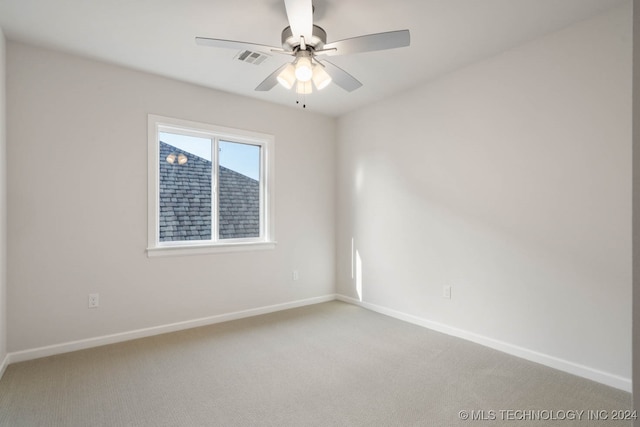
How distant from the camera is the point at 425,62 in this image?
3.03 meters

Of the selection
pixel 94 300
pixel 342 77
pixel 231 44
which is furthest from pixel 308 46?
pixel 94 300

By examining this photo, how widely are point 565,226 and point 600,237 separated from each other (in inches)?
8.6

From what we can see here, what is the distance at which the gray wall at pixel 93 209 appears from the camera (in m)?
Answer: 2.69

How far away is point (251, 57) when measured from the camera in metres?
2.91

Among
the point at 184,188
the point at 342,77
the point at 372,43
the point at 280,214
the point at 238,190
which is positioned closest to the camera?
the point at 372,43

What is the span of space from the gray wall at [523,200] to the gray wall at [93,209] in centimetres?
184

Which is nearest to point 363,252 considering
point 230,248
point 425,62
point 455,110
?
point 230,248

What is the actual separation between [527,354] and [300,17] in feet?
9.75

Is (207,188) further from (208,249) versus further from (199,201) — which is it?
(208,249)

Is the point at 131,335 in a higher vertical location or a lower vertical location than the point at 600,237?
lower

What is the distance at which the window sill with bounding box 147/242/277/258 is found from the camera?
10.8ft

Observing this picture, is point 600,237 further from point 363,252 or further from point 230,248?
point 230,248

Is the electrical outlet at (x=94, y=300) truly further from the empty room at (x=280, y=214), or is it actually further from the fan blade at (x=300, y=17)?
the fan blade at (x=300, y=17)

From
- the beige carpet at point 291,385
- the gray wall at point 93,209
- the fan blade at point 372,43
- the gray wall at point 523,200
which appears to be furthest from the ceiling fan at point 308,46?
the beige carpet at point 291,385
